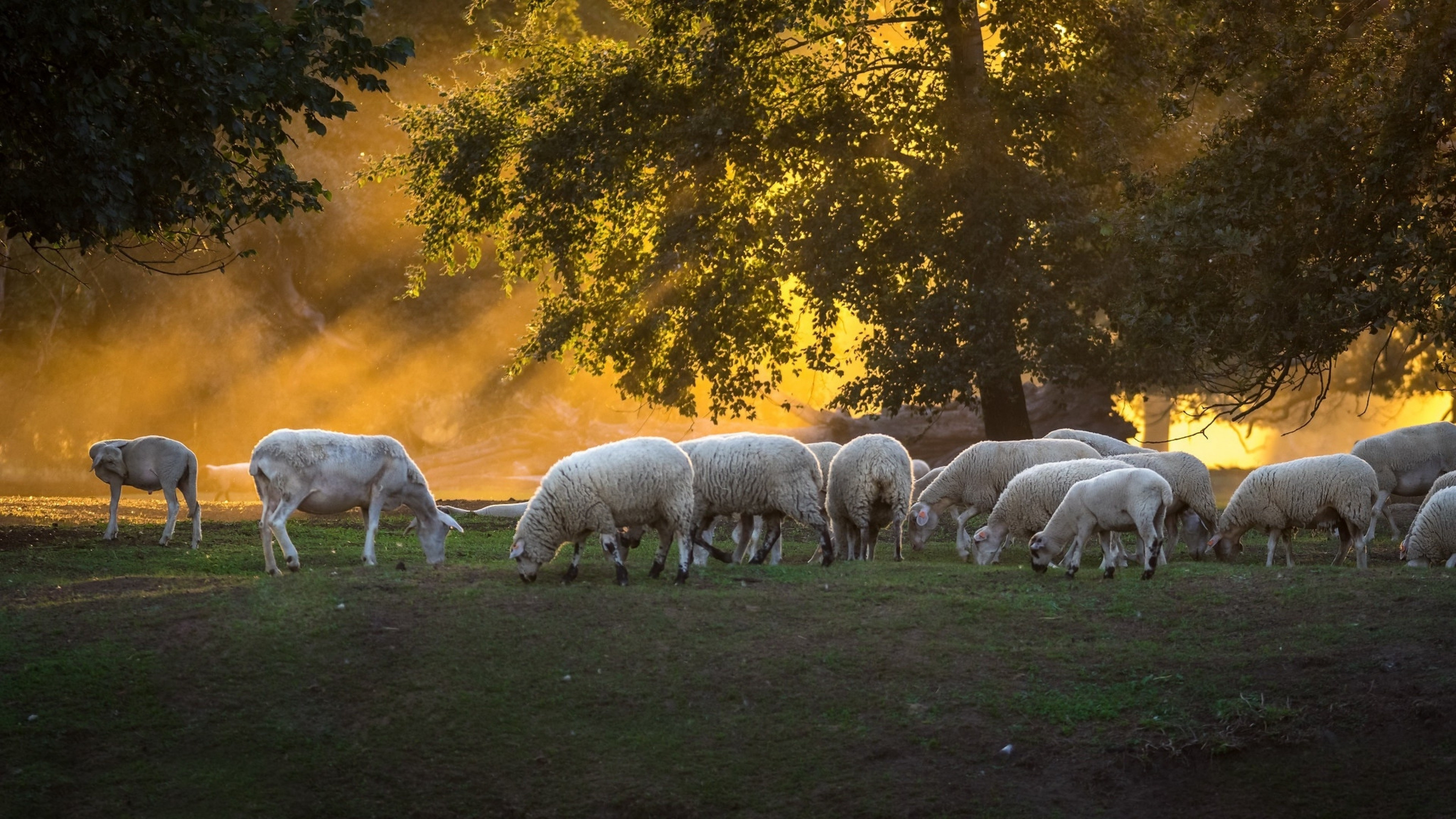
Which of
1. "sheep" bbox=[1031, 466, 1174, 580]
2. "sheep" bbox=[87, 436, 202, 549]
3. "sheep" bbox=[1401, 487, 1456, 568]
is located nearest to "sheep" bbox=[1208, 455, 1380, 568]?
"sheep" bbox=[1401, 487, 1456, 568]

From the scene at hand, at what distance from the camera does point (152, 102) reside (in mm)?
13992

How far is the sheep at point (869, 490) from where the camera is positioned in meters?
15.5

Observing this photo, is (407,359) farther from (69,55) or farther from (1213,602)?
(1213,602)

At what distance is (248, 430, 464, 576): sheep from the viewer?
13.1 meters

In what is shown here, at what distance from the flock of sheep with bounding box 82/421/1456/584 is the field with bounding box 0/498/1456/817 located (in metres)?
0.79

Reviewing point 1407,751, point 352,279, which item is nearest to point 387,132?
point 352,279

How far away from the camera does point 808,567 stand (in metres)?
13.7

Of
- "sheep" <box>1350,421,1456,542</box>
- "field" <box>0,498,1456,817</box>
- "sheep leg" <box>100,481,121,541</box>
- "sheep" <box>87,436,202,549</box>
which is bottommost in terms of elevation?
"field" <box>0,498,1456,817</box>

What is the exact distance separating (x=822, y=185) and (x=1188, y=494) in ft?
28.7

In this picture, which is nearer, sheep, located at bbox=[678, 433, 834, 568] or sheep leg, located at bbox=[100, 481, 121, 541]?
sheep, located at bbox=[678, 433, 834, 568]

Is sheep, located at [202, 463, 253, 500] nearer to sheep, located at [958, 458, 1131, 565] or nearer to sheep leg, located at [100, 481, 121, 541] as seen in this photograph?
sheep leg, located at [100, 481, 121, 541]

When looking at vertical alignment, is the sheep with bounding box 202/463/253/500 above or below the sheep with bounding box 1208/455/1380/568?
above

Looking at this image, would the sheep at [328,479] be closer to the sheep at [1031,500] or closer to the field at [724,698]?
the field at [724,698]

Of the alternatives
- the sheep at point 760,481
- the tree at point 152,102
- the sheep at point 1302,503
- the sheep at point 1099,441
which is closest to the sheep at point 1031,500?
the sheep at point 1302,503
